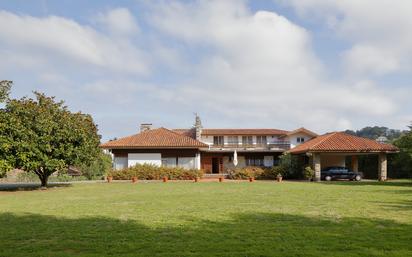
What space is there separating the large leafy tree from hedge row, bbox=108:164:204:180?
9053 mm

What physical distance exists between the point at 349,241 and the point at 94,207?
10.1m

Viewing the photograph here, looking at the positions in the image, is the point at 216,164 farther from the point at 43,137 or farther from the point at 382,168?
the point at 43,137

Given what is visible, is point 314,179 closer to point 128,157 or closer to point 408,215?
point 128,157

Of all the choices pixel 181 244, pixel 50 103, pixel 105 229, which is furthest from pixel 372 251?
pixel 50 103

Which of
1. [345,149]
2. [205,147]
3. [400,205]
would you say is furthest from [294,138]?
[400,205]

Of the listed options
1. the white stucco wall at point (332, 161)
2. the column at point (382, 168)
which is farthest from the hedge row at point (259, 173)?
the column at point (382, 168)

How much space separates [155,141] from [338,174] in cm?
1806

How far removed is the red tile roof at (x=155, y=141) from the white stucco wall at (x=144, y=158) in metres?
1.14

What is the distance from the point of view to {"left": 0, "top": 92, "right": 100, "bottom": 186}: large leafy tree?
29234mm

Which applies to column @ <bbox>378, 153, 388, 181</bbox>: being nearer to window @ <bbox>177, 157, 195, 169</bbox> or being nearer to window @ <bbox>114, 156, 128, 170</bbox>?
window @ <bbox>177, 157, 195, 169</bbox>

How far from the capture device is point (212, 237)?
9906 millimetres

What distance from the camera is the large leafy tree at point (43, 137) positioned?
29.2m

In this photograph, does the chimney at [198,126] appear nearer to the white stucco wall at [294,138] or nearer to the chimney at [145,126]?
the chimney at [145,126]

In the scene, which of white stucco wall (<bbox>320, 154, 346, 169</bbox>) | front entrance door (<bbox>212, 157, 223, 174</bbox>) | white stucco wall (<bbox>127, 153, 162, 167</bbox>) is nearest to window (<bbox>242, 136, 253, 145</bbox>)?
front entrance door (<bbox>212, 157, 223, 174</bbox>)
